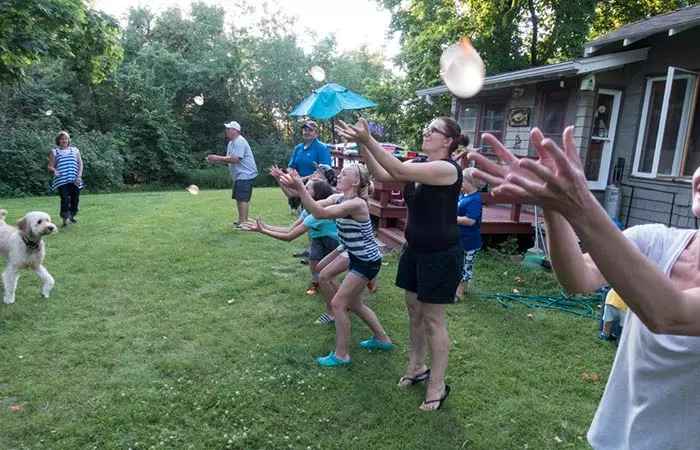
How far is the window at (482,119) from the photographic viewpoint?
10.6m

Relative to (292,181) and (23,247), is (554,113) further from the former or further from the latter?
(23,247)

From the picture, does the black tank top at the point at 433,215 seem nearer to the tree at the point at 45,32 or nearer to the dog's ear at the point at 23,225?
the dog's ear at the point at 23,225

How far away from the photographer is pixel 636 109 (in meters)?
7.93

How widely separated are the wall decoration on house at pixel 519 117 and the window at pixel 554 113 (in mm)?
342

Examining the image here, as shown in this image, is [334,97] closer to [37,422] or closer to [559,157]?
[37,422]

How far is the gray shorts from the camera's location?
4883 mm

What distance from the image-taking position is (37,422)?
2.93 m

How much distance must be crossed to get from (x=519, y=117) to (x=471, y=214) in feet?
17.7

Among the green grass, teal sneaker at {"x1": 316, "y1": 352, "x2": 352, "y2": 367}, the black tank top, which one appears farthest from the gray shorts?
the black tank top

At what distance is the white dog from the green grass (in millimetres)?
193

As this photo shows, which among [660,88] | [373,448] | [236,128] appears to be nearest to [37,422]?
[373,448]

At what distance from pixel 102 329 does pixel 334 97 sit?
6.56m

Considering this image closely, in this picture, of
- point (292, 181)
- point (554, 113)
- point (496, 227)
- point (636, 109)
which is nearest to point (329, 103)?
point (496, 227)

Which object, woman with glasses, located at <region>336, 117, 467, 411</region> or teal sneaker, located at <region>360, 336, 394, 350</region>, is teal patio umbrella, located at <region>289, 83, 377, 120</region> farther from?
woman with glasses, located at <region>336, 117, 467, 411</region>
